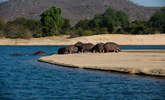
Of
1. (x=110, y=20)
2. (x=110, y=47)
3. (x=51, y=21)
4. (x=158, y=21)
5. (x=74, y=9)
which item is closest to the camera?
(x=110, y=47)

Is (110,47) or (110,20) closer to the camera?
(110,47)

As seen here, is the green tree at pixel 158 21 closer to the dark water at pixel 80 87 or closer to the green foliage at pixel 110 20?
the green foliage at pixel 110 20

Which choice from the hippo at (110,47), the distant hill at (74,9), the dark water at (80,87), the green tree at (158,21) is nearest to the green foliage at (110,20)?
the green tree at (158,21)

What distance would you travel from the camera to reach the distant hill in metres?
148

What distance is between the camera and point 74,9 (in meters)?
160

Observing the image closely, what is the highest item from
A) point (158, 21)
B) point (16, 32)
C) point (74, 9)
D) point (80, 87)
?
point (74, 9)

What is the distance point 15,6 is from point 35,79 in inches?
5933

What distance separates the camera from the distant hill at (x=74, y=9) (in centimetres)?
14800

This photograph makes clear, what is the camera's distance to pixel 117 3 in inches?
6727

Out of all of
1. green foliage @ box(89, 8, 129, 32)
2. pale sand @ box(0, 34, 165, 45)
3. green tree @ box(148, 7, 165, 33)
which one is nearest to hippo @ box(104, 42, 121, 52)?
pale sand @ box(0, 34, 165, 45)

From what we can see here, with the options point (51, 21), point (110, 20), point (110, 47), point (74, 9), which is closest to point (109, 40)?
point (110, 20)

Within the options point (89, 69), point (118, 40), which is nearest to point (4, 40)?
point (118, 40)

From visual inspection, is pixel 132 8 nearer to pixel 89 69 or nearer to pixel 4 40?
pixel 4 40

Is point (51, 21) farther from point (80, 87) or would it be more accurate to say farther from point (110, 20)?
point (80, 87)
